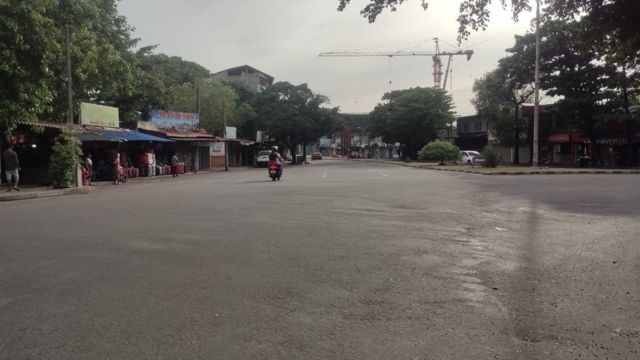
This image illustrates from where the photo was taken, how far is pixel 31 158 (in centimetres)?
2722

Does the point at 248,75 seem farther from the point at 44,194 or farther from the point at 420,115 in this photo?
the point at 44,194

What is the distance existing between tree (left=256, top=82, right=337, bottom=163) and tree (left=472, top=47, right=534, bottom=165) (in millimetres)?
20838

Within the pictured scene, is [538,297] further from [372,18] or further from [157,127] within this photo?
[157,127]

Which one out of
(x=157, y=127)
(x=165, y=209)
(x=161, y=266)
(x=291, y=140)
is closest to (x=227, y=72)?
(x=291, y=140)

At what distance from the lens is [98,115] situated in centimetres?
3178

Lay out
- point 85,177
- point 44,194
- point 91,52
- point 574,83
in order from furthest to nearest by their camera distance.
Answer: point 574,83, point 91,52, point 85,177, point 44,194

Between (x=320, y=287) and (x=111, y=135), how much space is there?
27.9 meters

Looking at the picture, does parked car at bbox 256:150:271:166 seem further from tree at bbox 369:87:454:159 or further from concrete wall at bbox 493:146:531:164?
concrete wall at bbox 493:146:531:164

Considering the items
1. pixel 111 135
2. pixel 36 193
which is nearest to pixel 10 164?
pixel 36 193

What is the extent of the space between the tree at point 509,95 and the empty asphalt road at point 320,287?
39.1 metres

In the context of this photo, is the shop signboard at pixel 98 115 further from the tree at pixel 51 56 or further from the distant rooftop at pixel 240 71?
the distant rooftop at pixel 240 71

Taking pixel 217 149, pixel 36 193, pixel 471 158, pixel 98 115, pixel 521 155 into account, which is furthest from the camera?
pixel 521 155

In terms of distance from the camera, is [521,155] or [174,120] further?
[521,155]

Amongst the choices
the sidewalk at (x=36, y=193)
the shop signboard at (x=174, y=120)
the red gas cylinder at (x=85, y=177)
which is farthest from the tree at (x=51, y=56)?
the shop signboard at (x=174, y=120)
